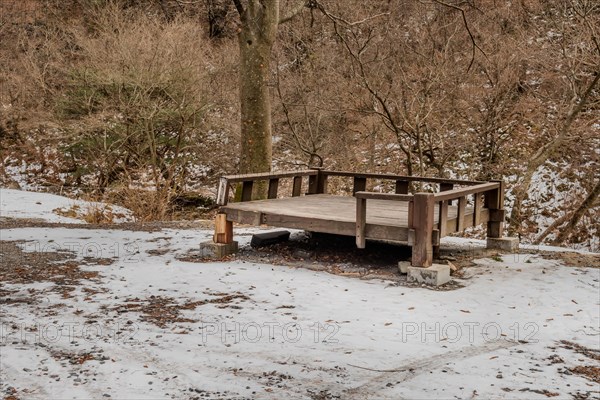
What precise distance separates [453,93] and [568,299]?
927cm

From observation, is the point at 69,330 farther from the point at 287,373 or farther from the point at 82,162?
the point at 82,162

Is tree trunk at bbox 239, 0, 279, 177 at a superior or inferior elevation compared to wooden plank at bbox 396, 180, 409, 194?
superior

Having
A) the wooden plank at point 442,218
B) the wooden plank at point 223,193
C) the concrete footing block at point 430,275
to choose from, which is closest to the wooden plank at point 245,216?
the wooden plank at point 223,193

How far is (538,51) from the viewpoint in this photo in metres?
14.5

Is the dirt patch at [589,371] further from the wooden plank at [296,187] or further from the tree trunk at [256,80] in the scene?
the tree trunk at [256,80]

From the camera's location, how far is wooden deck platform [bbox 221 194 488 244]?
7.36 m

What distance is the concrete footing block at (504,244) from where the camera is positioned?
29.5ft

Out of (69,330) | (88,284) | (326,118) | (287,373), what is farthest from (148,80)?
(287,373)

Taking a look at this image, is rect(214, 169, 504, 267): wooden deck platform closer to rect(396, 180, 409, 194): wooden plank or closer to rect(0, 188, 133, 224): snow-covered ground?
rect(396, 180, 409, 194): wooden plank

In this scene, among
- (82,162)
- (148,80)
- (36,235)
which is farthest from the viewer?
(82,162)

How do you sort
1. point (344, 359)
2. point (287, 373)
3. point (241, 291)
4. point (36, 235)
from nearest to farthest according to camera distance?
point (287, 373)
point (344, 359)
point (241, 291)
point (36, 235)

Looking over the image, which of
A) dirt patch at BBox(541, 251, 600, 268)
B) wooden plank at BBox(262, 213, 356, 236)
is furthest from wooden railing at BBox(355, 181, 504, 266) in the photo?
dirt patch at BBox(541, 251, 600, 268)

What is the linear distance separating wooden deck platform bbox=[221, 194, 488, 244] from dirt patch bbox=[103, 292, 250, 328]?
1523mm

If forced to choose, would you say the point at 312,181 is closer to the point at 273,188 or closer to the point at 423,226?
the point at 273,188
